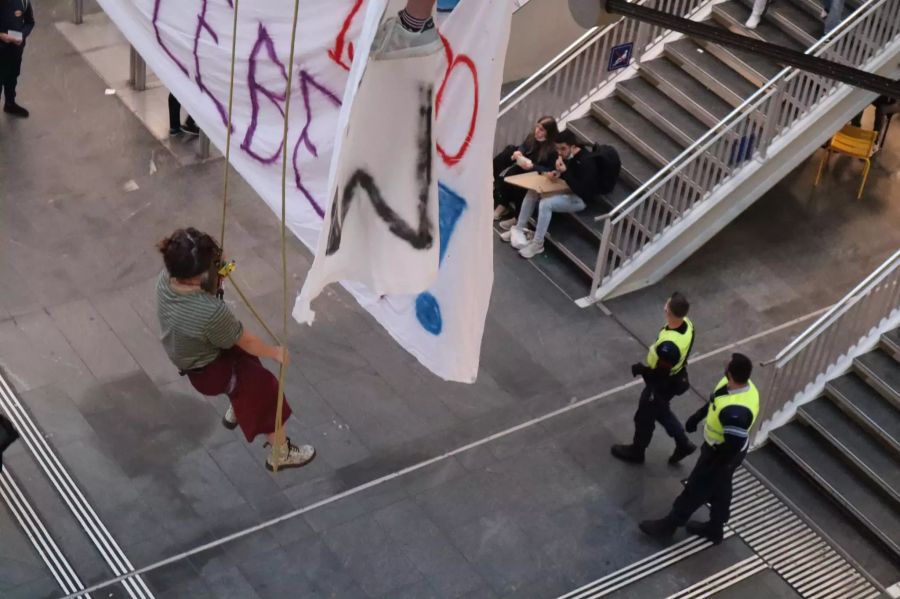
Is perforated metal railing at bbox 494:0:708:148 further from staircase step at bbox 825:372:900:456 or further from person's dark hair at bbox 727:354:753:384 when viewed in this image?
person's dark hair at bbox 727:354:753:384

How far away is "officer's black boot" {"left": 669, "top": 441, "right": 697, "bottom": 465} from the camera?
36.1 ft

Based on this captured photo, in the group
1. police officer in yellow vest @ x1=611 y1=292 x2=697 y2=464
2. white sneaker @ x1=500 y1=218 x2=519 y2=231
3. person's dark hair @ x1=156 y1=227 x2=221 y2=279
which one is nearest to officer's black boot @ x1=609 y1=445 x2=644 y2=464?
police officer in yellow vest @ x1=611 y1=292 x2=697 y2=464

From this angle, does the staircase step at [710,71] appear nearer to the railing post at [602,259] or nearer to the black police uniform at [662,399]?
the railing post at [602,259]

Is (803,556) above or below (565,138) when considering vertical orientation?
below

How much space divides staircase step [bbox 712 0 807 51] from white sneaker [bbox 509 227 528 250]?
2943 millimetres

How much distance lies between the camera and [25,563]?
980 cm

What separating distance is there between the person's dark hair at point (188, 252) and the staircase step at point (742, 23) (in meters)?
8.25

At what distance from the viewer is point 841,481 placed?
11078 millimetres

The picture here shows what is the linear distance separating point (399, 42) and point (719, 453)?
5.84 meters

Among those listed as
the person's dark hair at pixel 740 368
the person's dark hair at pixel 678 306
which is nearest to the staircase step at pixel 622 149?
the person's dark hair at pixel 678 306

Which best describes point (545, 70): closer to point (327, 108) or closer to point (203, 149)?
point (203, 149)

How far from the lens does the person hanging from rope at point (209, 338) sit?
6.97m

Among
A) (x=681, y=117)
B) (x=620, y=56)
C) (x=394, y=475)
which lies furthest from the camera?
(x=620, y=56)

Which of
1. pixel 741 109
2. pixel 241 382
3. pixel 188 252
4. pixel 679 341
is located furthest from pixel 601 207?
pixel 188 252
